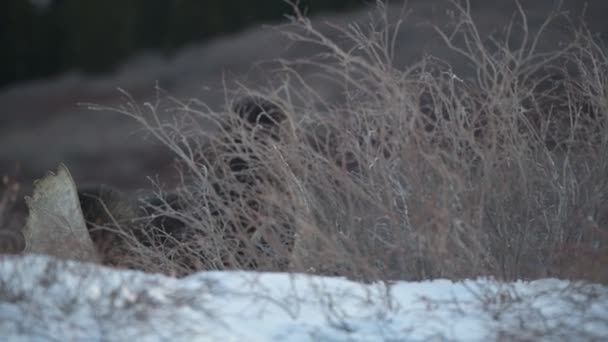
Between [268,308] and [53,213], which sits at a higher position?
[268,308]

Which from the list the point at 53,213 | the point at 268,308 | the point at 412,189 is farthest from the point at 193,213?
the point at 268,308

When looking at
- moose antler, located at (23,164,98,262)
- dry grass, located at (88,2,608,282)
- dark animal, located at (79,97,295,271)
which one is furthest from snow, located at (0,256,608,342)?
moose antler, located at (23,164,98,262)

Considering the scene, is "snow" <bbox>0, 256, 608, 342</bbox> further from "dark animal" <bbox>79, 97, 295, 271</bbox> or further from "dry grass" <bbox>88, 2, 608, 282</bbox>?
"dark animal" <bbox>79, 97, 295, 271</bbox>

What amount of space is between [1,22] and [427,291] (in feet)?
80.9

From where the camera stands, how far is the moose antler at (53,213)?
312 inches

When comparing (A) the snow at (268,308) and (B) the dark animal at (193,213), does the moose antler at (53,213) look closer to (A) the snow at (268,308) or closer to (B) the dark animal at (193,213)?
(B) the dark animal at (193,213)

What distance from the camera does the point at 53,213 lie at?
8.02 metres

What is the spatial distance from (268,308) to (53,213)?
3.10 meters

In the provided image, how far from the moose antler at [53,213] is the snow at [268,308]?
194 centimetres

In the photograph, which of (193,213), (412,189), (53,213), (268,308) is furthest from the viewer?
(53,213)

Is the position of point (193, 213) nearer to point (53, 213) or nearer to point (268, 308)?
point (53, 213)

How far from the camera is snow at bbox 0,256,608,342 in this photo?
522 centimetres

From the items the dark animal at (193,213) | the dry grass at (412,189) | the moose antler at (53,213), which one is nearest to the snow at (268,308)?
the dry grass at (412,189)

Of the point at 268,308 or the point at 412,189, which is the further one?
the point at 412,189
